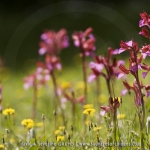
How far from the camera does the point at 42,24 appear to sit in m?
8.16

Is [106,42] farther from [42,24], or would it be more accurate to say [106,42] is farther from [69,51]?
[42,24]

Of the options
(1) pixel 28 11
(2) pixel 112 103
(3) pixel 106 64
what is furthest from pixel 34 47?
(2) pixel 112 103

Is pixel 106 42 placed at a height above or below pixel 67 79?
above

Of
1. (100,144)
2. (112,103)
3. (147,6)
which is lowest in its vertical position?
(100,144)

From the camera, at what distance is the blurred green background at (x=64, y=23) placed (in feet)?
22.1

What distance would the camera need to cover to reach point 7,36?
790 centimetres

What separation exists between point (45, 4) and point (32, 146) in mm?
7754

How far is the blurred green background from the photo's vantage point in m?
6.74

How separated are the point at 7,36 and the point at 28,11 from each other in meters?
1.49

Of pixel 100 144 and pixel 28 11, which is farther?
pixel 28 11

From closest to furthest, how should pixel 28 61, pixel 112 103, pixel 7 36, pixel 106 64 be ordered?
1. pixel 112 103
2. pixel 106 64
3. pixel 28 61
4. pixel 7 36

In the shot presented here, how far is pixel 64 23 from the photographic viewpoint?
8.11m

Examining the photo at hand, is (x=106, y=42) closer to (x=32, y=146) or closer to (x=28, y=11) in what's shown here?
(x=28, y=11)

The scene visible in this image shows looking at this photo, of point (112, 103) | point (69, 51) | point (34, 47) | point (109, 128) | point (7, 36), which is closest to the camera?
point (112, 103)
